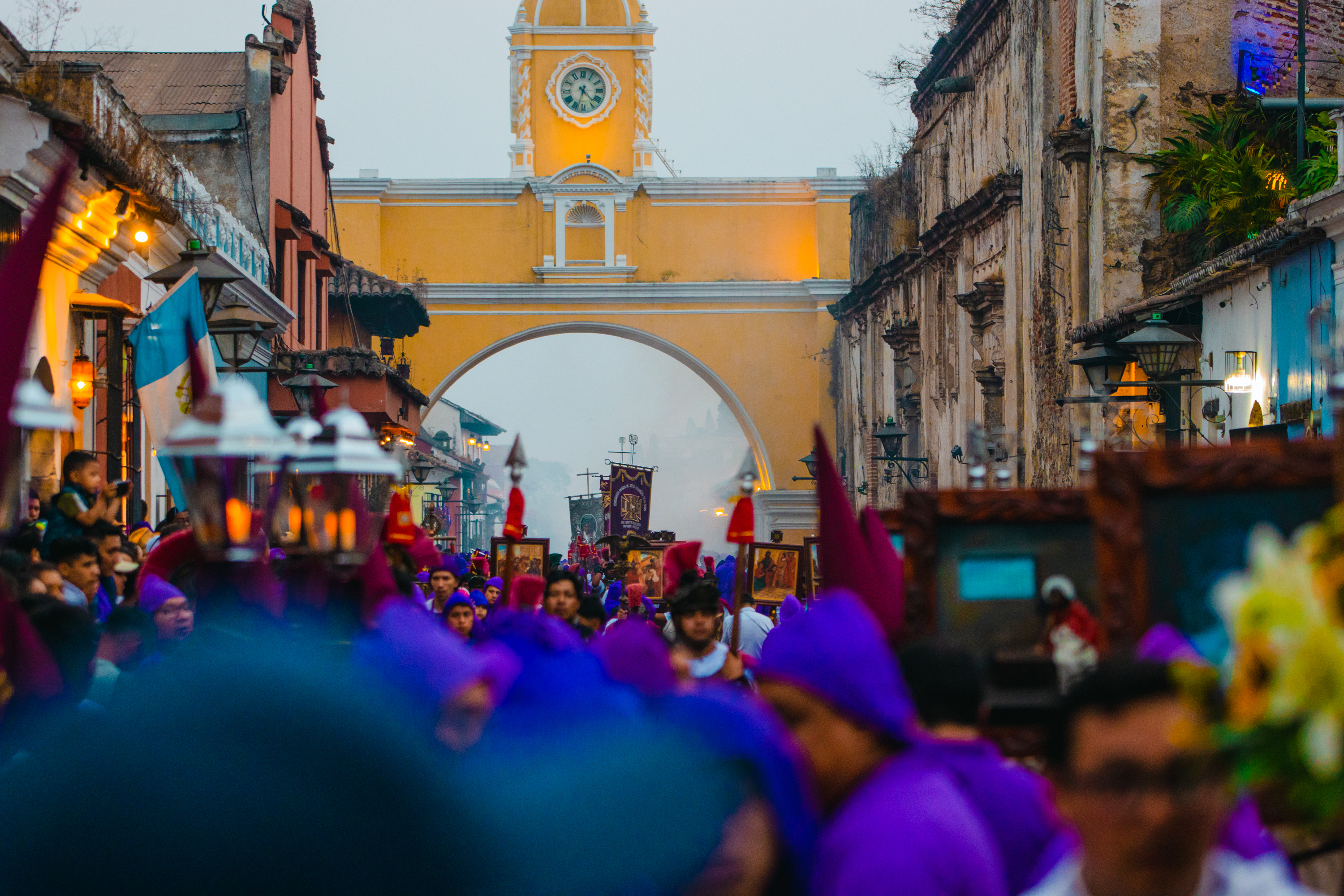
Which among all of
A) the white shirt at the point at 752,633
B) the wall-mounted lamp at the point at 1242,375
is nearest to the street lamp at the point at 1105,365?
the wall-mounted lamp at the point at 1242,375

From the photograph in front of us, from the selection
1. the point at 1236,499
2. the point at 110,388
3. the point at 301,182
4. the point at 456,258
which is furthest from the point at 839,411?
the point at 1236,499

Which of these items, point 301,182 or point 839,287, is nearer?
point 301,182

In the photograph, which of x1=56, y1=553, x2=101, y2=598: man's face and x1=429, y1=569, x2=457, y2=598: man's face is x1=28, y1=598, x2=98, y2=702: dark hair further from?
x1=429, y1=569, x2=457, y2=598: man's face

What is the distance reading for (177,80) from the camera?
24.7 meters

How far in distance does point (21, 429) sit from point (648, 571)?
588 inches

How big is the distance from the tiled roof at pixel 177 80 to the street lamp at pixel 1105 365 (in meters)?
15.4

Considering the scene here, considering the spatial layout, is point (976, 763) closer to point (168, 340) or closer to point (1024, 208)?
point (168, 340)

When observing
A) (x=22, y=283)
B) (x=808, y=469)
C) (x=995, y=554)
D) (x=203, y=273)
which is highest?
(x=203, y=273)

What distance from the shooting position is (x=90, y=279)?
13672 millimetres

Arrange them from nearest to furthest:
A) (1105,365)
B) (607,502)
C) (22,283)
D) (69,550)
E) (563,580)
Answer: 1. (22,283)
2. (69,550)
3. (563,580)
4. (1105,365)
5. (607,502)

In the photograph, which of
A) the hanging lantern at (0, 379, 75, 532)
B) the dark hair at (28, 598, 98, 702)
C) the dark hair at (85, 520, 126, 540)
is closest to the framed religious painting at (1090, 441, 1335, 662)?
the hanging lantern at (0, 379, 75, 532)

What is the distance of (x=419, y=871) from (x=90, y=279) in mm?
13089

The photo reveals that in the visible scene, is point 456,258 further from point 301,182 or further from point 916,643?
point 916,643

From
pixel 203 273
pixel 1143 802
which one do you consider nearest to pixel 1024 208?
pixel 203 273
